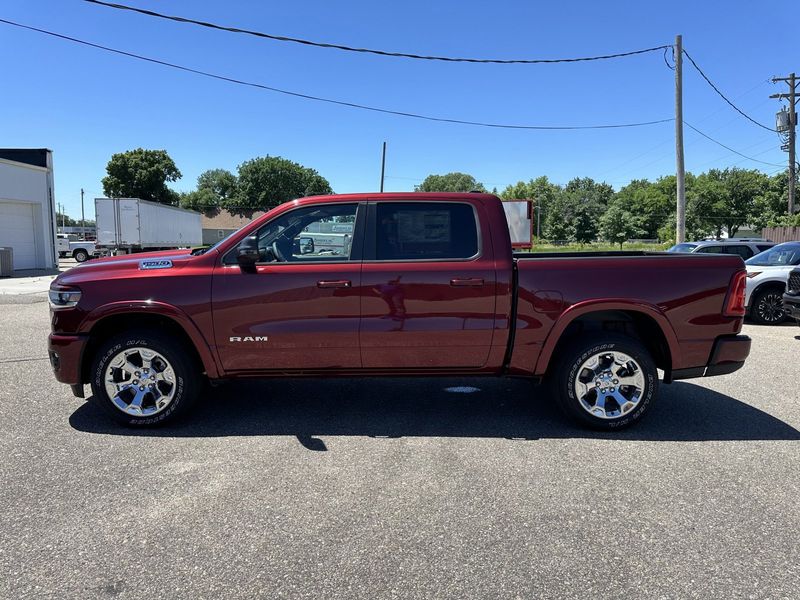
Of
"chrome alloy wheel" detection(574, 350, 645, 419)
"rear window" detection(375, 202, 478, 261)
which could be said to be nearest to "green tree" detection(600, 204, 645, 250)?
"chrome alloy wheel" detection(574, 350, 645, 419)

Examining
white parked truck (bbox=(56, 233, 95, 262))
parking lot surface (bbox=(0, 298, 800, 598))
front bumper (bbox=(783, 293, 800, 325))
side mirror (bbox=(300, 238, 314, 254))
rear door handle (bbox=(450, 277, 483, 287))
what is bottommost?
parking lot surface (bbox=(0, 298, 800, 598))

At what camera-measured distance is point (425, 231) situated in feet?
14.9

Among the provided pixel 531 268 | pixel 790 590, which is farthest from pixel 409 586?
pixel 531 268

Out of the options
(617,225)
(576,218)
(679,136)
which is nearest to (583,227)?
(576,218)

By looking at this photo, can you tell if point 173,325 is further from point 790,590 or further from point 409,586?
point 790,590

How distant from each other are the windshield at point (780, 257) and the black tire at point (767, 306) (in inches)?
20.4

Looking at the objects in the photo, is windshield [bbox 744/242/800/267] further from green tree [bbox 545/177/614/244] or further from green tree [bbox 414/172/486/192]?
green tree [bbox 414/172/486/192]

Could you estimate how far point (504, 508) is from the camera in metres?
3.29

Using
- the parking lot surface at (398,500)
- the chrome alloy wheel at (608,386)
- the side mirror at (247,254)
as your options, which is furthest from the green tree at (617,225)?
the side mirror at (247,254)

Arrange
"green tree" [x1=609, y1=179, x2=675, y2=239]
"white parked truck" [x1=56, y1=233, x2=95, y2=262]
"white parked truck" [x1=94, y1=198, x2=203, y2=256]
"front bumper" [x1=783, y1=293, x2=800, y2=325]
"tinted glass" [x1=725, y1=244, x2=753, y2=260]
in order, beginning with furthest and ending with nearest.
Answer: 1. "green tree" [x1=609, y1=179, x2=675, y2=239]
2. "white parked truck" [x1=56, y1=233, x2=95, y2=262]
3. "white parked truck" [x1=94, y1=198, x2=203, y2=256]
4. "tinted glass" [x1=725, y1=244, x2=753, y2=260]
5. "front bumper" [x1=783, y1=293, x2=800, y2=325]

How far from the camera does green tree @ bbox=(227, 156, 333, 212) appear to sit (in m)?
83.6

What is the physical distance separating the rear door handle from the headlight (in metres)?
2.96

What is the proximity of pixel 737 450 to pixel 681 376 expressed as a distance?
2.25 ft

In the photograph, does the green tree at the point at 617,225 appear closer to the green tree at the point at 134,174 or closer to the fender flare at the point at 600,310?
the green tree at the point at 134,174
